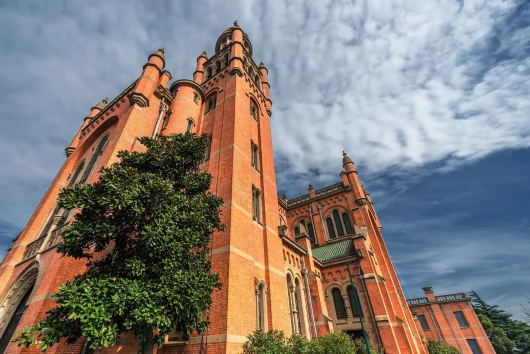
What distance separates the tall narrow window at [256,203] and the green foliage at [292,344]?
599 cm

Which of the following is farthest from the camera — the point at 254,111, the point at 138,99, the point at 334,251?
the point at 334,251

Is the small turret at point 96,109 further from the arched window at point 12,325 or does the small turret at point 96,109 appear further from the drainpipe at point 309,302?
the drainpipe at point 309,302

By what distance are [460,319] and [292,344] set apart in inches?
1552

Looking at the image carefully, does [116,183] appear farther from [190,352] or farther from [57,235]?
[57,235]

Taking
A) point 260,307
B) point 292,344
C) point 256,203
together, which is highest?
point 256,203

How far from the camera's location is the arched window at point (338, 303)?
736 inches

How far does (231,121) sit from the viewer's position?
52.1ft

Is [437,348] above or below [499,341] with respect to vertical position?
below

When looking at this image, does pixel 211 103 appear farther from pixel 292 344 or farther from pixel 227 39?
pixel 292 344

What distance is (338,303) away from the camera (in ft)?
62.7

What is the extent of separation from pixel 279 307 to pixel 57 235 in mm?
11615

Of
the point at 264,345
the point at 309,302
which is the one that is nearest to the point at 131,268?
the point at 264,345

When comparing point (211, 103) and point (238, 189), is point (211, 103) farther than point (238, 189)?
Yes

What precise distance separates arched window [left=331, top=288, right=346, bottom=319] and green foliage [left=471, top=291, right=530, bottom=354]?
40.9 meters
